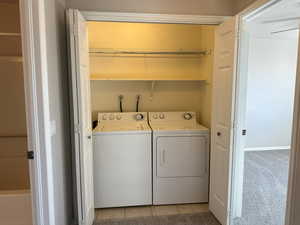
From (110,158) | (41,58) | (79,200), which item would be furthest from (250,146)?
(41,58)

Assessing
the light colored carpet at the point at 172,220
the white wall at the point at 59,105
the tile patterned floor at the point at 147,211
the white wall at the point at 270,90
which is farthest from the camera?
the white wall at the point at 270,90

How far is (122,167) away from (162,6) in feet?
5.82

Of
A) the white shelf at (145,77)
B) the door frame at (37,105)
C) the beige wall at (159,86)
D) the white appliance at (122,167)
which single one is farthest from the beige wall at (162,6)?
the white appliance at (122,167)

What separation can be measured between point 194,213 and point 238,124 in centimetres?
115

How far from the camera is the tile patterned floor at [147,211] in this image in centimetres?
245

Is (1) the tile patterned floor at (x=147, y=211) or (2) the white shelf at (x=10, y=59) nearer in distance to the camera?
(2) the white shelf at (x=10, y=59)

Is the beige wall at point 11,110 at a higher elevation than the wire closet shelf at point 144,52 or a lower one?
lower

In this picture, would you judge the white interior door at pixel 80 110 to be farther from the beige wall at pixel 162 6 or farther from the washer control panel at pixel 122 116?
the washer control panel at pixel 122 116

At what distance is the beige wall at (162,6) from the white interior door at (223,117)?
0.21 meters

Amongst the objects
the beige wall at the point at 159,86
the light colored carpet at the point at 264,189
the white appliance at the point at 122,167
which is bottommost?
the light colored carpet at the point at 264,189

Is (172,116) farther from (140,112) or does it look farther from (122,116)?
(122,116)

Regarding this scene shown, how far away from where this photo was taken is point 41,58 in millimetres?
1426

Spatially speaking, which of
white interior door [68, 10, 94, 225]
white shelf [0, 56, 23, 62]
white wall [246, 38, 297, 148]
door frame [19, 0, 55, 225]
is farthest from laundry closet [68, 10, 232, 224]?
white wall [246, 38, 297, 148]

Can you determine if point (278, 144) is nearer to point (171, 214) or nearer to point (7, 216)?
point (171, 214)
